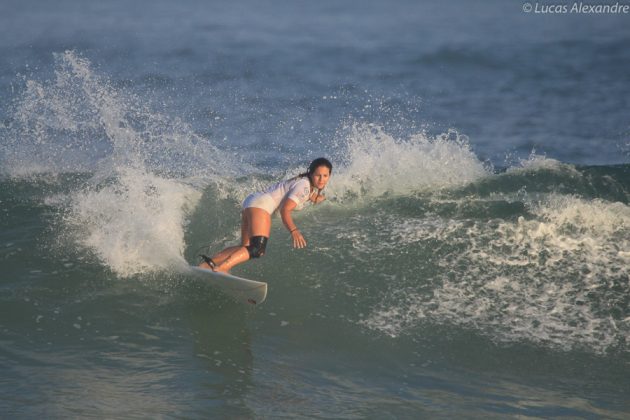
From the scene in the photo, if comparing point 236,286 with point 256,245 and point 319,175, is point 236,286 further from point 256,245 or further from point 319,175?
point 319,175

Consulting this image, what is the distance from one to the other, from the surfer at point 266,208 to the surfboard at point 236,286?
12 centimetres

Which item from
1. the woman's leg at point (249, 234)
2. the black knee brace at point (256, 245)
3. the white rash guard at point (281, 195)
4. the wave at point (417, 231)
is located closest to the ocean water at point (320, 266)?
the wave at point (417, 231)

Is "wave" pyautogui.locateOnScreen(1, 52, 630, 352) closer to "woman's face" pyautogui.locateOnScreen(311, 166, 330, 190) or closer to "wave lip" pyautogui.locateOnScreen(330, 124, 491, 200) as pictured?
"wave lip" pyautogui.locateOnScreen(330, 124, 491, 200)

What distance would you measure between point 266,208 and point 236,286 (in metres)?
0.84

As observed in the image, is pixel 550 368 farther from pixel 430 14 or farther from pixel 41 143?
pixel 430 14

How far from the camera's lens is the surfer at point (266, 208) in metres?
8.02

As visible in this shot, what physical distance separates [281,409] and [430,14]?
1116 inches

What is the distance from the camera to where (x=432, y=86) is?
21297 millimetres

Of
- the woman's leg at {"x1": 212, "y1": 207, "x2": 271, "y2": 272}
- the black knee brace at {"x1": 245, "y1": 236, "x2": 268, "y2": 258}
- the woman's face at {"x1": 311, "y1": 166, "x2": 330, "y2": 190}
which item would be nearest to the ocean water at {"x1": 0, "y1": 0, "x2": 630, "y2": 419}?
the woman's leg at {"x1": 212, "y1": 207, "x2": 271, "y2": 272}

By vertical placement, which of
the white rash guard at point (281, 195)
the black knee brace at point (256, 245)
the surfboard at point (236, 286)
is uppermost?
the white rash guard at point (281, 195)

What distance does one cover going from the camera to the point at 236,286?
25.8 ft

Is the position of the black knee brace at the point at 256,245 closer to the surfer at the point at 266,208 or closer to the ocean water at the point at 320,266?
the surfer at the point at 266,208

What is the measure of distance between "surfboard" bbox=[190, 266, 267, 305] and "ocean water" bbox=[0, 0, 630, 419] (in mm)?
113

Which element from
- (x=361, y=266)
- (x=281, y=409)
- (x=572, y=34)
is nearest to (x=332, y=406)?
(x=281, y=409)
